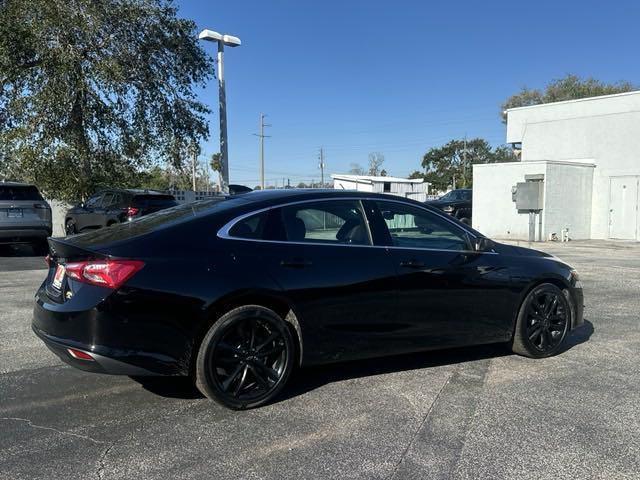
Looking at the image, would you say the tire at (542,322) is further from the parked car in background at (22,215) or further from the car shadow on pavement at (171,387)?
the parked car in background at (22,215)

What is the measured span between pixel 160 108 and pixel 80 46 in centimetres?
318

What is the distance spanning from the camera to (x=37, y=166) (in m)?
17.9

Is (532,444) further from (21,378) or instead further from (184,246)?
(21,378)

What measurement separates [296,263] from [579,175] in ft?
64.2

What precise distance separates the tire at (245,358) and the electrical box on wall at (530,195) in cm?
1737

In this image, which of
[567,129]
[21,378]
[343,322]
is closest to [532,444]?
[343,322]

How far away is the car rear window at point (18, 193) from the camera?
12.8 m

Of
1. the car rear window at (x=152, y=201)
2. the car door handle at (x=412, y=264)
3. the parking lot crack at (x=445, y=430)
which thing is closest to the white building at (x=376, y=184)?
the car rear window at (x=152, y=201)

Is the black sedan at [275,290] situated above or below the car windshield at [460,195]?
below

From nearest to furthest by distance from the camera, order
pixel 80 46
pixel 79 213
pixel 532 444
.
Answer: pixel 532 444 < pixel 79 213 < pixel 80 46

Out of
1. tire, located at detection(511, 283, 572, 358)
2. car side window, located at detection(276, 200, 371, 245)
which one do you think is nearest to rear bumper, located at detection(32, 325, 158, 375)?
car side window, located at detection(276, 200, 371, 245)

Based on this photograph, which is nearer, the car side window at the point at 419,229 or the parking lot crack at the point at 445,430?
the parking lot crack at the point at 445,430

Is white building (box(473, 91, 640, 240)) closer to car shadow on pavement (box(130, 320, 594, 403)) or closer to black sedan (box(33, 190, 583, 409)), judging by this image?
car shadow on pavement (box(130, 320, 594, 403))

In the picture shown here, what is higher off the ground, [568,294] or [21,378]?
[568,294]
